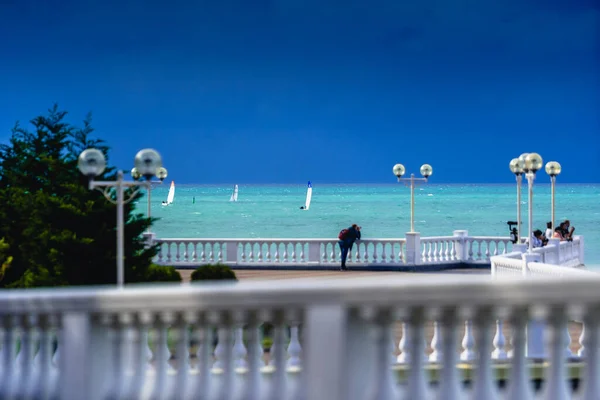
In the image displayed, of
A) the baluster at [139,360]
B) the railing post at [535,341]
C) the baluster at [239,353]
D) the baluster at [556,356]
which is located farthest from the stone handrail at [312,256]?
the baluster at [556,356]

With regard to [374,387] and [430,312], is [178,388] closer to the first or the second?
[374,387]

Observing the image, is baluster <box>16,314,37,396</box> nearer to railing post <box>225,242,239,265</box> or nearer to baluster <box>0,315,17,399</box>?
baluster <box>0,315,17,399</box>

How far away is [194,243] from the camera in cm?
2798

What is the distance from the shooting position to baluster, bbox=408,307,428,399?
4266mm

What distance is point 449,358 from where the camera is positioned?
4309 millimetres

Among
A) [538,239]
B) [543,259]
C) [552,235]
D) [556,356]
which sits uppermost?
[552,235]

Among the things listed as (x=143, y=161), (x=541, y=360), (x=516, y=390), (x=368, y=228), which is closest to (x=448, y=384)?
(x=516, y=390)

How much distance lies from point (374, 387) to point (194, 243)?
23979mm

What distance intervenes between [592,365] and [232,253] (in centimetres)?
2312

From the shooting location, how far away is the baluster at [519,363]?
4.22m

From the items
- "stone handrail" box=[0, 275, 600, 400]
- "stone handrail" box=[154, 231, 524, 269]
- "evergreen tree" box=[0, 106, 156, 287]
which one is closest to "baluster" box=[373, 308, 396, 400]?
"stone handrail" box=[0, 275, 600, 400]

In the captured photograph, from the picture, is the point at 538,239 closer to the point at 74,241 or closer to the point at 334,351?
the point at 74,241

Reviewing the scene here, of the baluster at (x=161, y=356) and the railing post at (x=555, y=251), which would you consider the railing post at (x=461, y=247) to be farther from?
the baluster at (x=161, y=356)

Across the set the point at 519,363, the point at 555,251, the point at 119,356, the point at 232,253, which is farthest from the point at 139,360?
the point at 232,253
